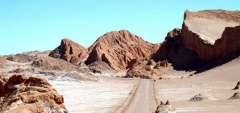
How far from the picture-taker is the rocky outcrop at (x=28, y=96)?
509 inches

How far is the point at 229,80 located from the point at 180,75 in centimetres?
2230

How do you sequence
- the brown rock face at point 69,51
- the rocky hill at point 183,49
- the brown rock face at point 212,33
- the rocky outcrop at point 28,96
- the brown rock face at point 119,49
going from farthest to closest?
the brown rock face at point 69,51
the brown rock face at point 119,49
the rocky hill at point 183,49
the brown rock face at point 212,33
the rocky outcrop at point 28,96

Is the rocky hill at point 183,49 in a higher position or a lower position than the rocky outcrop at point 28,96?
higher

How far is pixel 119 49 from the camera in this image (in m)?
122

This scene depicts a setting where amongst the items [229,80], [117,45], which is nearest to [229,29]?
[229,80]

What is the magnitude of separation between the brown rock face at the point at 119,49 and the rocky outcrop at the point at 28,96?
3688 inches

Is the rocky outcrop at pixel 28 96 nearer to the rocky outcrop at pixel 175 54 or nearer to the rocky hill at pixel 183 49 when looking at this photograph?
the rocky hill at pixel 183 49

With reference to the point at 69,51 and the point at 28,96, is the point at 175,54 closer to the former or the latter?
the point at 69,51

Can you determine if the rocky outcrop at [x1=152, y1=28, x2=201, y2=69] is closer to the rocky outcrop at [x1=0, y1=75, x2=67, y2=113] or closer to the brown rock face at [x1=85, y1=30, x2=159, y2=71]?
the brown rock face at [x1=85, y1=30, x2=159, y2=71]

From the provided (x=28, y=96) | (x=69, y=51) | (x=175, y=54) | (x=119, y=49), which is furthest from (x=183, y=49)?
(x=28, y=96)

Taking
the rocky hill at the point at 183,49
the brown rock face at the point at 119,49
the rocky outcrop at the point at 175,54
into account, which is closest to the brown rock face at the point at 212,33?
the rocky hill at the point at 183,49

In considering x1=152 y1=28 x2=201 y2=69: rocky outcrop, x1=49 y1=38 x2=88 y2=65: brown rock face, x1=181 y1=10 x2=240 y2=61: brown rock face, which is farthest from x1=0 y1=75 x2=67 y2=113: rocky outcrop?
x1=49 y1=38 x2=88 y2=65: brown rock face

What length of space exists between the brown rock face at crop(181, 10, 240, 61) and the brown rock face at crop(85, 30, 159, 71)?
85.7 ft

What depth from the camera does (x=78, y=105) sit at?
32000 millimetres
